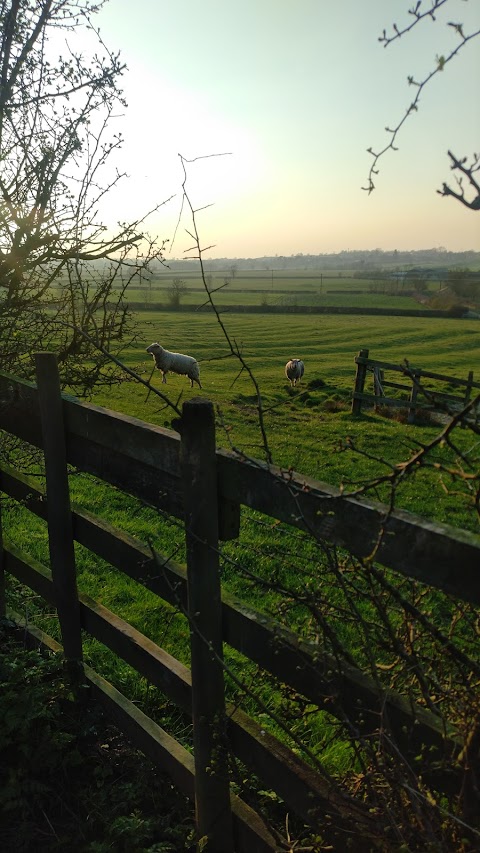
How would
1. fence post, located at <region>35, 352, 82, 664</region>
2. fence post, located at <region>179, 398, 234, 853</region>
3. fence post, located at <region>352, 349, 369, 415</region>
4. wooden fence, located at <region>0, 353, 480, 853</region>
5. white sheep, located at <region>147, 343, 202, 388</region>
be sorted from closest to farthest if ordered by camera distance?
wooden fence, located at <region>0, 353, 480, 853</region> → fence post, located at <region>179, 398, 234, 853</region> → fence post, located at <region>35, 352, 82, 664</region> → fence post, located at <region>352, 349, 369, 415</region> → white sheep, located at <region>147, 343, 202, 388</region>

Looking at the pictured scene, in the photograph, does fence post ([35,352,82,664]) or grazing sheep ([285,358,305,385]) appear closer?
fence post ([35,352,82,664])

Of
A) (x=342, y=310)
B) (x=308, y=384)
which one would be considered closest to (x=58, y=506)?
(x=308, y=384)

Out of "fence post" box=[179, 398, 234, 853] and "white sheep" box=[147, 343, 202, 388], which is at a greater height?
"fence post" box=[179, 398, 234, 853]

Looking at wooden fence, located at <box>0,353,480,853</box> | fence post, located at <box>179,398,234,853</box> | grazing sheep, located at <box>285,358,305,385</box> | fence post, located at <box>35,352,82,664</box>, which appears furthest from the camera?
grazing sheep, located at <box>285,358,305,385</box>

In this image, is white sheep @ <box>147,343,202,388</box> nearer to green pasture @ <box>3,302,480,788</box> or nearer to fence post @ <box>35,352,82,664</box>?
green pasture @ <box>3,302,480,788</box>

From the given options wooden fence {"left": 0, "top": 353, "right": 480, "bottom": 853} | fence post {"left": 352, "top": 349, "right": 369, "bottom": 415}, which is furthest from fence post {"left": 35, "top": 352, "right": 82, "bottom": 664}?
fence post {"left": 352, "top": 349, "right": 369, "bottom": 415}

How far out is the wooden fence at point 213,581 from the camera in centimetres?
180

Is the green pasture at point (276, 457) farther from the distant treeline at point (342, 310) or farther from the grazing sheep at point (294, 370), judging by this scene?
the distant treeline at point (342, 310)

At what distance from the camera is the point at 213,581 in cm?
238

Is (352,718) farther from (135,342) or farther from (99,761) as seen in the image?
(135,342)

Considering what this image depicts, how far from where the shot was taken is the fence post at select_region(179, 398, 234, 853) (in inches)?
88.0

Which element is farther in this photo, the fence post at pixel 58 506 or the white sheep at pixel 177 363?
the white sheep at pixel 177 363

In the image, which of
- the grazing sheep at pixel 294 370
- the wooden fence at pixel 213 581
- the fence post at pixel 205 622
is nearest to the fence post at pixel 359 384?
the grazing sheep at pixel 294 370

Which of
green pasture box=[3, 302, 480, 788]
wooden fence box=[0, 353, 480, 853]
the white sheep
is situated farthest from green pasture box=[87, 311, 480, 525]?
the white sheep
